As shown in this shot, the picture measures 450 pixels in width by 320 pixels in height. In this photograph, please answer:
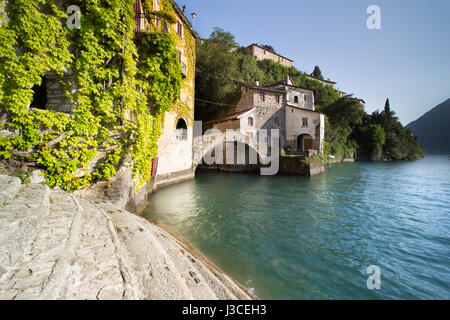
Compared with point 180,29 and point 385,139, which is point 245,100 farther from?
point 385,139

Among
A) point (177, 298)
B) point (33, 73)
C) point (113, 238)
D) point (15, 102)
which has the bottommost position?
point (177, 298)

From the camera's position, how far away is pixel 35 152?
159 inches

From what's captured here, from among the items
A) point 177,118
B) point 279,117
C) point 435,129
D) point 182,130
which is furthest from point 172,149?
point 435,129

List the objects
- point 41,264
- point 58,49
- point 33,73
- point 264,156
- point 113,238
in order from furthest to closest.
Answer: point 264,156 → point 58,49 → point 33,73 → point 113,238 → point 41,264

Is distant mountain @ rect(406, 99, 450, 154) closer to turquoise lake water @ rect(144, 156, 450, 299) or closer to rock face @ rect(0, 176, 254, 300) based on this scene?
turquoise lake water @ rect(144, 156, 450, 299)

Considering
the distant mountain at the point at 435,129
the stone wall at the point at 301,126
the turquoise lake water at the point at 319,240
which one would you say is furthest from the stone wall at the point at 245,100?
the distant mountain at the point at 435,129

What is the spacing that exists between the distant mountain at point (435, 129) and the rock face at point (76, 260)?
158330mm

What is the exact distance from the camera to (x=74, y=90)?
4.81 metres

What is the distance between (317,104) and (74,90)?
153 feet

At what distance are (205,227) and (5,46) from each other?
20.6 ft

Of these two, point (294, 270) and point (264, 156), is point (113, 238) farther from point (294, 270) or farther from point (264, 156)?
point (264, 156)

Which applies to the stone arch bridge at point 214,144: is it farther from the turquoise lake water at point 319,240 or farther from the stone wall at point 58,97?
the stone wall at point 58,97
